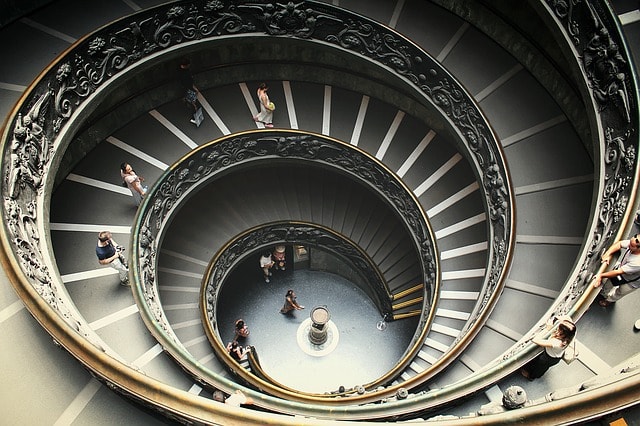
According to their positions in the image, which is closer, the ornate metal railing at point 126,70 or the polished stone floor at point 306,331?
the ornate metal railing at point 126,70

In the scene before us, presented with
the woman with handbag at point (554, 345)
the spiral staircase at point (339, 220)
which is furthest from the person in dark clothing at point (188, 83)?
the woman with handbag at point (554, 345)

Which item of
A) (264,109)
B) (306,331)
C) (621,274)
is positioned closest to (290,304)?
(306,331)

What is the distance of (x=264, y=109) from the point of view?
11164 mm

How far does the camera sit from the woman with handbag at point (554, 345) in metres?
4.64

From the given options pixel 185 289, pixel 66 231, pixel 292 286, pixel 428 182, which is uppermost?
pixel 428 182

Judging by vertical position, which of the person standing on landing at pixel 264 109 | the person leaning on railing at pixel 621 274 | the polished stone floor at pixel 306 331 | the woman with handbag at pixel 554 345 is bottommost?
the woman with handbag at pixel 554 345

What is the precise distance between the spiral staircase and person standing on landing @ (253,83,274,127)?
0.34 m

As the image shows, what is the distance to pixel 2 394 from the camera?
418 centimetres

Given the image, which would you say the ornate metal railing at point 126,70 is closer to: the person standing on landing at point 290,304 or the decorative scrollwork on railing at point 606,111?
the decorative scrollwork on railing at point 606,111

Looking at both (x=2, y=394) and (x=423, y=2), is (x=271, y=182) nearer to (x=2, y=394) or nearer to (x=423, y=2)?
(x=423, y=2)

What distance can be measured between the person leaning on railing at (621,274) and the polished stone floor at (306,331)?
8.29 m

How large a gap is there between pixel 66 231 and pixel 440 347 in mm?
7967

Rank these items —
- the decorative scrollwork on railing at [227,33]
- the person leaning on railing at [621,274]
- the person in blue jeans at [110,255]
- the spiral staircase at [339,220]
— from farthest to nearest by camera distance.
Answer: the person in blue jeans at [110,255], the decorative scrollwork on railing at [227,33], the person leaning on railing at [621,274], the spiral staircase at [339,220]

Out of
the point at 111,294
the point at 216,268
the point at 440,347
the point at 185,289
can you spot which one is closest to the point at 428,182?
the point at 440,347
